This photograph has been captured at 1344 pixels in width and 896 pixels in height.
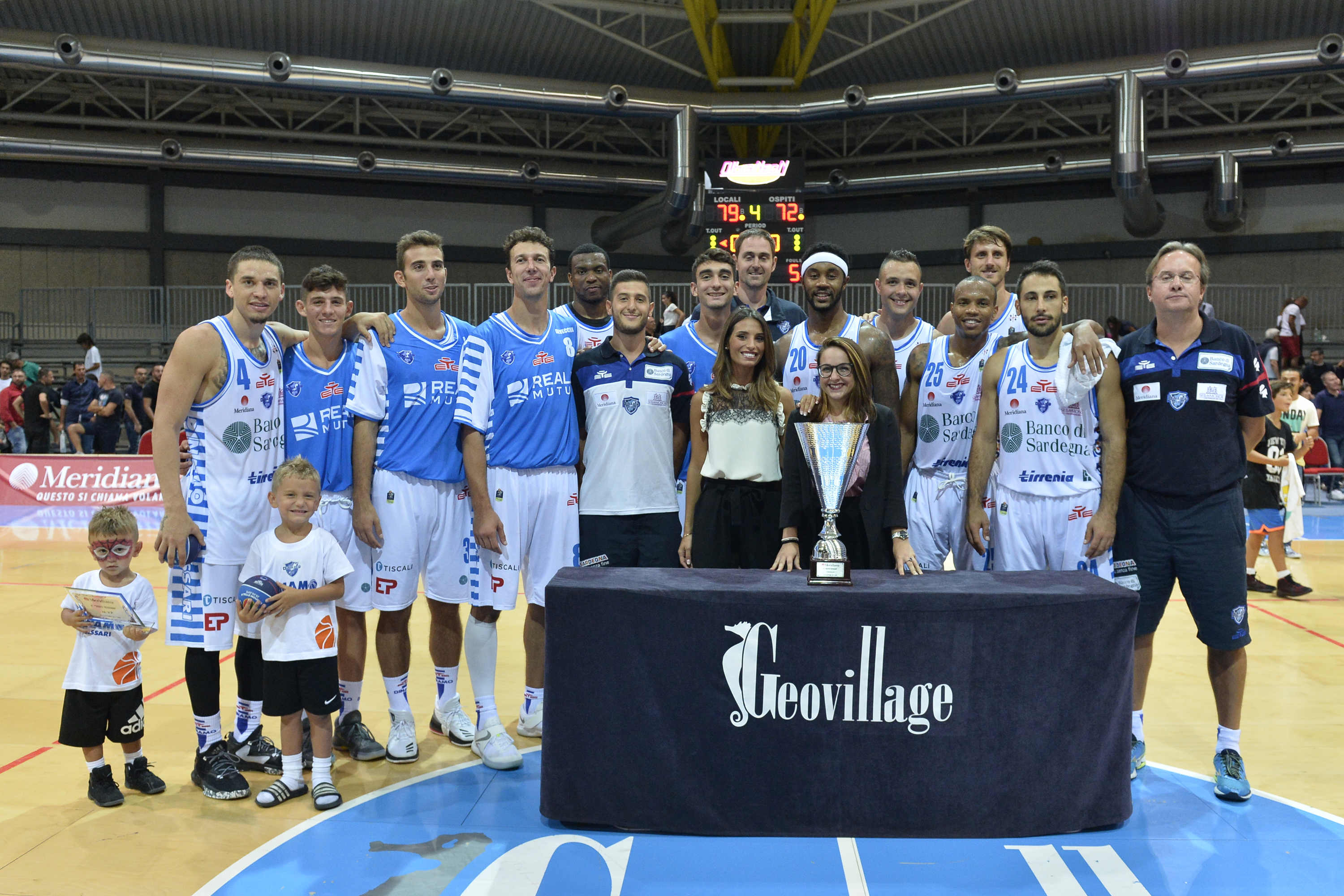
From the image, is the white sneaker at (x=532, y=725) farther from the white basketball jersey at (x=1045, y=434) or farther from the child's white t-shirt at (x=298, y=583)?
the white basketball jersey at (x=1045, y=434)

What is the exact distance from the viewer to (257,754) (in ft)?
15.0

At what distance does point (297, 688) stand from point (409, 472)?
1106 millimetres

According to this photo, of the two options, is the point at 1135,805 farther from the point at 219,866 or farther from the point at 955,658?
the point at 219,866

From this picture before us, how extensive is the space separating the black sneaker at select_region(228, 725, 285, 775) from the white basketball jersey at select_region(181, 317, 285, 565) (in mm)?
855

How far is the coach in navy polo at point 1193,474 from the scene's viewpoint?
423 cm

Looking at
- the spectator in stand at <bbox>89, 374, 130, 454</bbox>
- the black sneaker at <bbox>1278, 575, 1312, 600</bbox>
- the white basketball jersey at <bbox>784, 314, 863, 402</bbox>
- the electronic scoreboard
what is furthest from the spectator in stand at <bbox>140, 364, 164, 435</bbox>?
the black sneaker at <bbox>1278, 575, 1312, 600</bbox>

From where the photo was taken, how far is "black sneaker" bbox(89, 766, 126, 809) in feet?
13.6

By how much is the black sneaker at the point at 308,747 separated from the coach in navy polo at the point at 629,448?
1474mm

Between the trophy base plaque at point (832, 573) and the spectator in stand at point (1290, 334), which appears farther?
the spectator in stand at point (1290, 334)

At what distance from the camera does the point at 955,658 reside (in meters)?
3.66

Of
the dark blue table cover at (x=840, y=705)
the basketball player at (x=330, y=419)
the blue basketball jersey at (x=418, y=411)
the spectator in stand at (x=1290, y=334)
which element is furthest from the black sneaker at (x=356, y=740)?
the spectator in stand at (x=1290, y=334)

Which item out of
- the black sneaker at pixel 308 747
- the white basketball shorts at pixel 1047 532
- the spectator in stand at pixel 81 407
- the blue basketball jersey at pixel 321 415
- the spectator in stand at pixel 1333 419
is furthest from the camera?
the spectator in stand at pixel 81 407

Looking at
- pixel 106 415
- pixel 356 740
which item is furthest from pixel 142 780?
pixel 106 415

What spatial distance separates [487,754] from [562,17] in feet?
46.7
